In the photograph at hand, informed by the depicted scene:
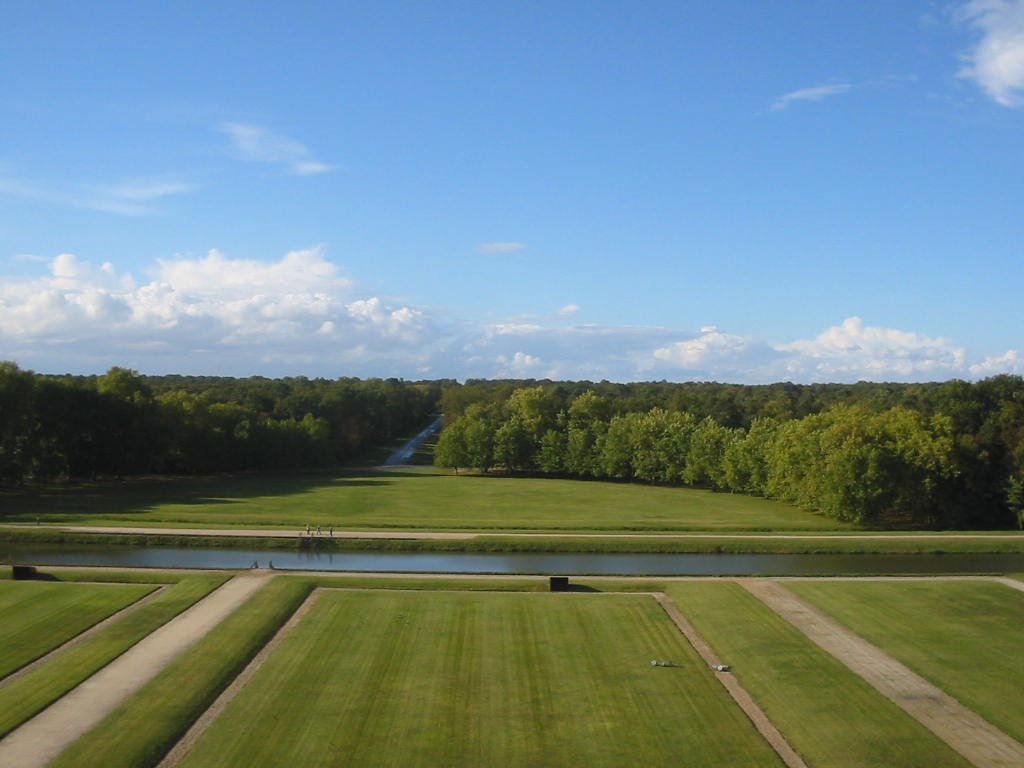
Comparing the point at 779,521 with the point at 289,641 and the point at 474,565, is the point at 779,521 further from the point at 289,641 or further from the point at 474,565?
the point at 289,641

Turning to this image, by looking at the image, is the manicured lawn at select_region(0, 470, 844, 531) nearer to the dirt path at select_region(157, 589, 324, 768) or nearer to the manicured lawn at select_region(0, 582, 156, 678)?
the manicured lawn at select_region(0, 582, 156, 678)

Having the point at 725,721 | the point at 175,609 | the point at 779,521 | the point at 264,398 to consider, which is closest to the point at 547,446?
the point at 779,521

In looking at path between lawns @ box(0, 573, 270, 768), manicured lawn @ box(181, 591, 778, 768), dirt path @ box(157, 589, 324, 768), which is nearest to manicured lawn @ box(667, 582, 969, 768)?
manicured lawn @ box(181, 591, 778, 768)

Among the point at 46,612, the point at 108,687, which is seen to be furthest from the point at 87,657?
the point at 46,612

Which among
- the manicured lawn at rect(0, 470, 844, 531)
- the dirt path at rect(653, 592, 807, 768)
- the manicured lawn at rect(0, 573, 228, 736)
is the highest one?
the manicured lawn at rect(0, 470, 844, 531)

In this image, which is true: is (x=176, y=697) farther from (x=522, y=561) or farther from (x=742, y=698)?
(x=522, y=561)

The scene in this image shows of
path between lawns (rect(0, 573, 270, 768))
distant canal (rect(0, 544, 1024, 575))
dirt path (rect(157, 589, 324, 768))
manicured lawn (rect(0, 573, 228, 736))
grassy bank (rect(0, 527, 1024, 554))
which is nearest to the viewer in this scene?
path between lawns (rect(0, 573, 270, 768))
